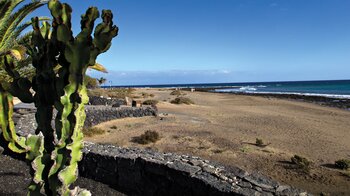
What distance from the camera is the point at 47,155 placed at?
15.7 ft

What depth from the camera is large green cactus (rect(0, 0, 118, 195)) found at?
4395mm

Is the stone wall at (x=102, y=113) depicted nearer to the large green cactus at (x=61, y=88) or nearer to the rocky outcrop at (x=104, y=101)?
the rocky outcrop at (x=104, y=101)

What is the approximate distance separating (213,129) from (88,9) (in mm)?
12086

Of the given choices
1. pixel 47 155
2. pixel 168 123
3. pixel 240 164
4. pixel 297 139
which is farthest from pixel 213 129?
pixel 47 155

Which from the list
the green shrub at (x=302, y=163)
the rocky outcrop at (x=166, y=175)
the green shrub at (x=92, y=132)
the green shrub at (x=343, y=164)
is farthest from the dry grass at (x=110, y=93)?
the green shrub at (x=343, y=164)

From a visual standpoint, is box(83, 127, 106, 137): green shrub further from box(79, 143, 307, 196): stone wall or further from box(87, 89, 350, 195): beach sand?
box(79, 143, 307, 196): stone wall

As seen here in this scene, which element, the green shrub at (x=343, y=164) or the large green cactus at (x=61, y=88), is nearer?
the large green cactus at (x=61, y=88)

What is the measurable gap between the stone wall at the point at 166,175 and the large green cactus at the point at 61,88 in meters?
2.16

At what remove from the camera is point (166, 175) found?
21.7ft

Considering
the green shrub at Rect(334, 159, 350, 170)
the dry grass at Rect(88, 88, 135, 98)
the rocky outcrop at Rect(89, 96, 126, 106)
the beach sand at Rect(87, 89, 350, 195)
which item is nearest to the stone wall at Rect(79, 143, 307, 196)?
the beach sand at Rect(87, 89, 350, 195)

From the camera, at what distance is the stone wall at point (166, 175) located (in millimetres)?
5637

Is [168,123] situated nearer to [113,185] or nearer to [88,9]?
[113,185]

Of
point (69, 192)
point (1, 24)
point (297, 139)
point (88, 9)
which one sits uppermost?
point (1, 24)

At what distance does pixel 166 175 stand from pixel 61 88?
3.03 metres
